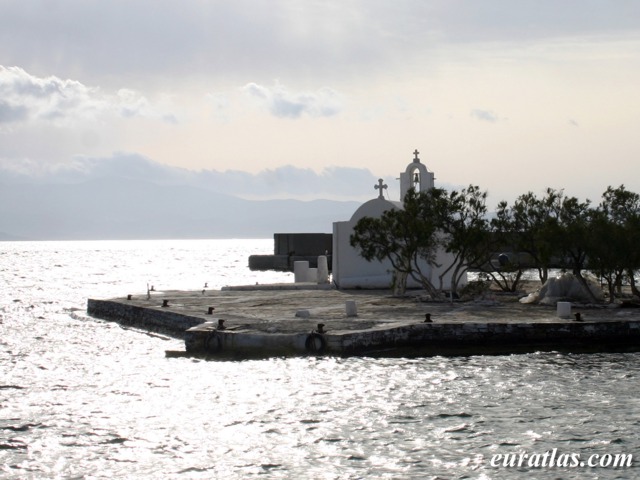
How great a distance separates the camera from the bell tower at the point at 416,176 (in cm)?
3725

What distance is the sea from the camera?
1302 centimetres

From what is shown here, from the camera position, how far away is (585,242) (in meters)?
26.3

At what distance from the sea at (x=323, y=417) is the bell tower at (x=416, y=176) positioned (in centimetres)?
1631

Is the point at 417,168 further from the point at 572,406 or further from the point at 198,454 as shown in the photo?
the point at 198,454

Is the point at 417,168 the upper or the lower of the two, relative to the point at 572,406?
upper

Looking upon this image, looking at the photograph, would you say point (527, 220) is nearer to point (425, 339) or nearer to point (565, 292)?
point (565, 292)

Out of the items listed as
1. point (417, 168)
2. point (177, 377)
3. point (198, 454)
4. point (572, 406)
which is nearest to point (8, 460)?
point (198, 454)

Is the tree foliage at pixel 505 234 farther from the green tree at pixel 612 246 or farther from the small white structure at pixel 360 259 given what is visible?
the small white structure at pixel 360 259

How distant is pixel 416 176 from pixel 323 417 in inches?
896

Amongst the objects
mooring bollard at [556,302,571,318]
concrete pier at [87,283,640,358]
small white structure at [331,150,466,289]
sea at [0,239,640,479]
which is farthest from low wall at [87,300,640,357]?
small white structure at [331,150,466,289]

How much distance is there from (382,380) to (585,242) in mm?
10053

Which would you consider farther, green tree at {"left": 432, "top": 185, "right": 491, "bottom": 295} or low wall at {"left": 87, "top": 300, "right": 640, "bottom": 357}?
green tree at {"left": 432, "top": 185, "right": 491, "bottom": 295}

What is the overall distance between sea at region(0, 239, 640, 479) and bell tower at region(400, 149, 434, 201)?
16311mm

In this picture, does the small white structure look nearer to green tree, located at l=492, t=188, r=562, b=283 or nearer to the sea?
green tree, located at l=492, t=188, r=562, b=283
